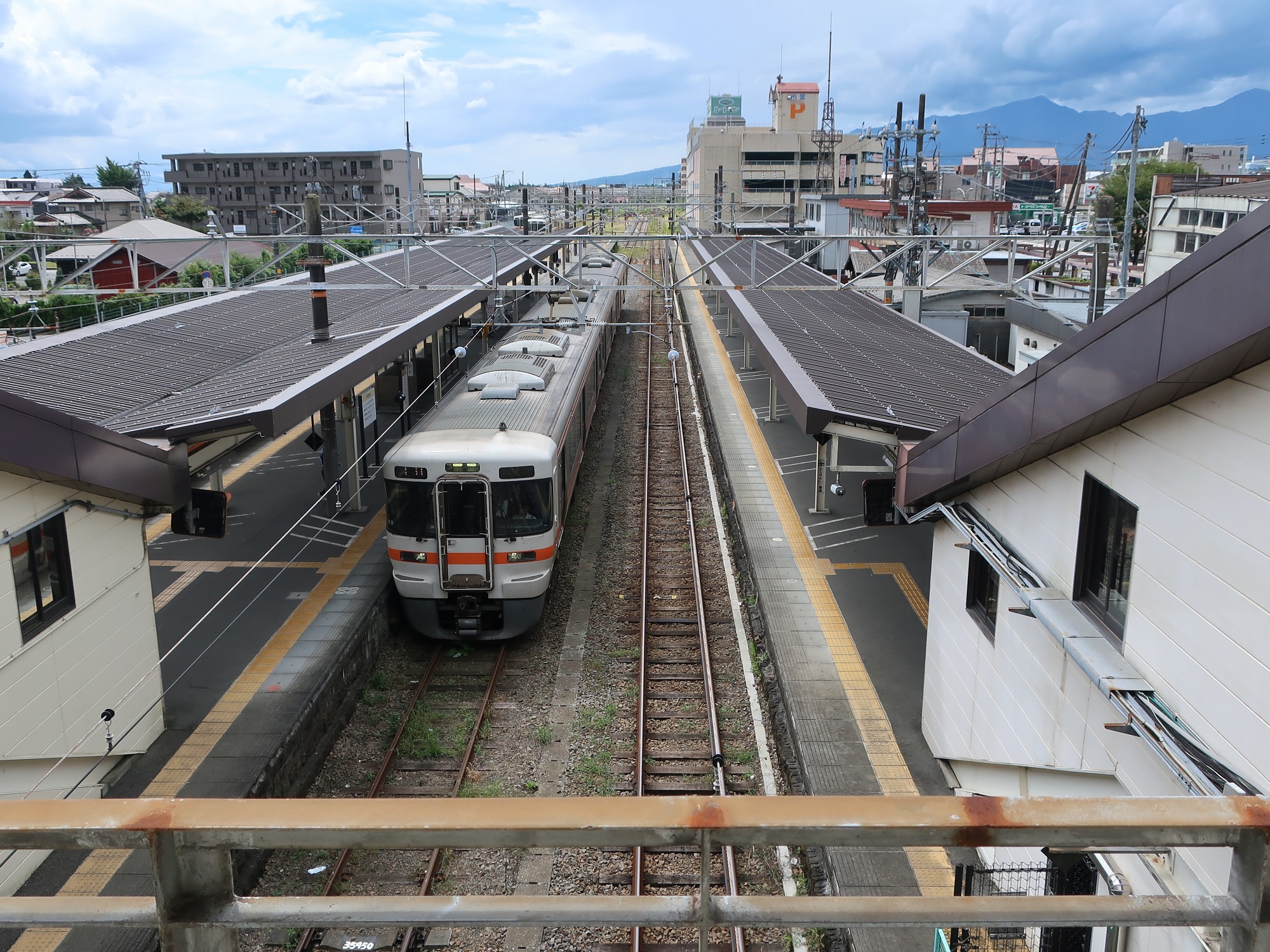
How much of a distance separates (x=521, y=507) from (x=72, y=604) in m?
4.13

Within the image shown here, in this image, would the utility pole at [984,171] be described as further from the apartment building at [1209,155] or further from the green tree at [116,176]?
the green tree at [116,176]

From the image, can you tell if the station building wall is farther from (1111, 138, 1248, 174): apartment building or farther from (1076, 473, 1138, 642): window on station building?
(1111, 138, 1248, 174): apartment building

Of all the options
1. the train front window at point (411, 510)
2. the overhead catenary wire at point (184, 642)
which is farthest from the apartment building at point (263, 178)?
the train front window at point (411, 510)

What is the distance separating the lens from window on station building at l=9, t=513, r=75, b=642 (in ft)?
20.4

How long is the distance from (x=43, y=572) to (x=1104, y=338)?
264 inches

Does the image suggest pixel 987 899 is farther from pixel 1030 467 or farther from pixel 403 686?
pixel 403 686

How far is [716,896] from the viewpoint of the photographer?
188cm

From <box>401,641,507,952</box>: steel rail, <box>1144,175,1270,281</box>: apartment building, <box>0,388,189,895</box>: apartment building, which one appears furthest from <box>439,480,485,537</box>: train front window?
<box>1144,175,1270,281</box>: apartment building

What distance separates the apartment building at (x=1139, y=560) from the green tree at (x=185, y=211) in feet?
154

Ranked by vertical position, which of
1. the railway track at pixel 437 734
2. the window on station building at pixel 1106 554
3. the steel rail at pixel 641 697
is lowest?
the railway track at pixel 437 734

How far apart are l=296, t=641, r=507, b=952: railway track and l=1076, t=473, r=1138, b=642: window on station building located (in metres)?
4.62

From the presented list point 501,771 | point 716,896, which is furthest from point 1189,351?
point 501,771

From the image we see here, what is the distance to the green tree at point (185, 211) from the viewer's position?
46500 mm

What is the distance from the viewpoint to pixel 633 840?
1.80 metres
